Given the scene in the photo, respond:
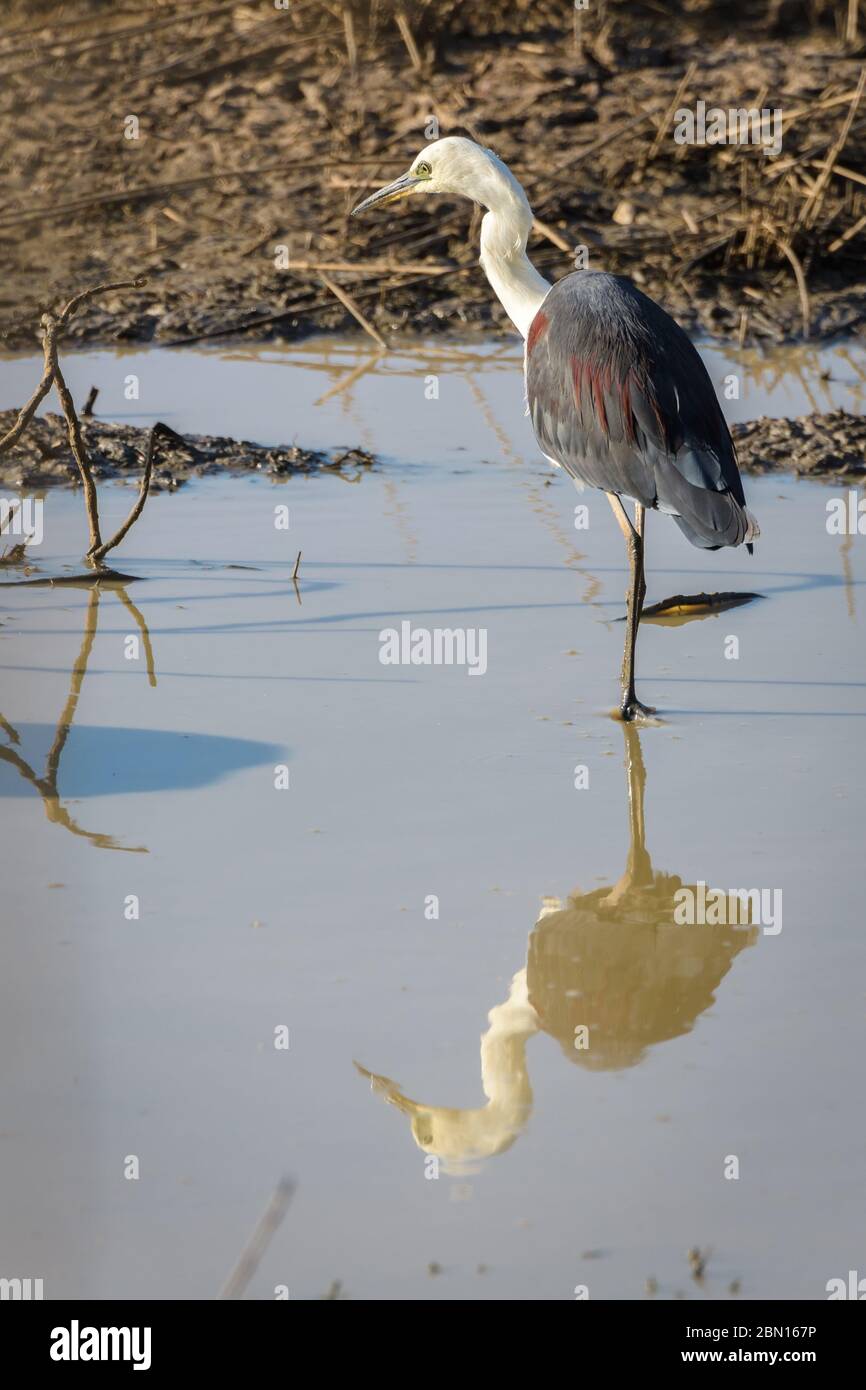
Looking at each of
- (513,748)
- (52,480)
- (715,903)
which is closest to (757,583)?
(513,748)

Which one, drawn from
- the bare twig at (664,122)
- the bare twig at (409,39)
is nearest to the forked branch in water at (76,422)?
the bare twig at (664,122)

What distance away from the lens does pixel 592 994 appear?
425 centimetres

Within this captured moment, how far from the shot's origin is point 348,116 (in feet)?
44.1

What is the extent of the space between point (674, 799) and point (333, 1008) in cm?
158

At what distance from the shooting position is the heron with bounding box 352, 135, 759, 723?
225 inches

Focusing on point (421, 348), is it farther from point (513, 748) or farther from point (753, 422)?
point (513, 748)

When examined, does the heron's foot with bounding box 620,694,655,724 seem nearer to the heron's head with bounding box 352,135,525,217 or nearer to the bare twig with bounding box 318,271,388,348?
the heron's head with bounding box 352,135,525,217

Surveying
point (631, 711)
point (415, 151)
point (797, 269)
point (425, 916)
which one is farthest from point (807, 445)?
point (415, 151)

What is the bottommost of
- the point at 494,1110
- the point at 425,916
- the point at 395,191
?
the point at 494,1110

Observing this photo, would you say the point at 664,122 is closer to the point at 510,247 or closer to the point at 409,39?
the point at 409,39

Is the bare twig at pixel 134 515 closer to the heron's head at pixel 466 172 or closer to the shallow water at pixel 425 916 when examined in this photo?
the shallow water at pixel 425 916

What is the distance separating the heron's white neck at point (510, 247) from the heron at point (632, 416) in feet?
→ 0.89

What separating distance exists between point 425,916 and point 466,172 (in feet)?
10.7

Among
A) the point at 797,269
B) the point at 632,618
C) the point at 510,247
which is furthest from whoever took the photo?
the point at 797,269
